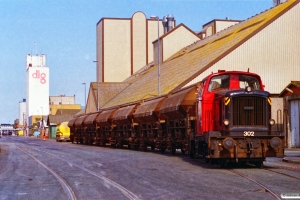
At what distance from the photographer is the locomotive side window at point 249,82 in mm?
20641

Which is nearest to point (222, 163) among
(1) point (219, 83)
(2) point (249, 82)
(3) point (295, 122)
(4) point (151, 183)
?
(1) point (219, 83)

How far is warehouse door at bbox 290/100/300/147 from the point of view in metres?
35.2

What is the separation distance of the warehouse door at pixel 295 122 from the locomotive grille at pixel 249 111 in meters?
16.7

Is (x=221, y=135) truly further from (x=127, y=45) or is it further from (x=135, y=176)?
(x=127, y=45)

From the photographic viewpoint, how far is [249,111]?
1923cm

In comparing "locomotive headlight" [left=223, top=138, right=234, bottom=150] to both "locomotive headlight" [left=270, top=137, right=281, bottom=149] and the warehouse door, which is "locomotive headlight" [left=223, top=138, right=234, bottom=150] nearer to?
"locomotive headlight" [left=270, top=137, right=281, bottom=149]

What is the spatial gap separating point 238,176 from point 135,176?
323 cm

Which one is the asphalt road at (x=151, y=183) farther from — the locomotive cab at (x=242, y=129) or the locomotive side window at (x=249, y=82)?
the locomotive side window at (x=249, y=82)

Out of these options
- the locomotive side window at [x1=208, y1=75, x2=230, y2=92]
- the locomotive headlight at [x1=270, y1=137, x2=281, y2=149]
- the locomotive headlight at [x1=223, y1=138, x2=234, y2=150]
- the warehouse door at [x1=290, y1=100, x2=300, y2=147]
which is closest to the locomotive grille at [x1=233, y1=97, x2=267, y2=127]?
the locomotive headlight at [x1=270, y1=137, x2=281, y2=149]

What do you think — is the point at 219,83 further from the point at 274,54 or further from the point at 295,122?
the point at 274,54

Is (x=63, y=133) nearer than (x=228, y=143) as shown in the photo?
No

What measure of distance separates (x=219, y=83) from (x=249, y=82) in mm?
1134

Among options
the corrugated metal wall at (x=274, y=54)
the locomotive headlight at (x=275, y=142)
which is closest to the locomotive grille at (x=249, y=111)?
the locomotive headlight at (x=275, y=142)

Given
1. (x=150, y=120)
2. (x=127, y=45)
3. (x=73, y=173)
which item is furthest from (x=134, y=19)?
(x=73, y=173)
